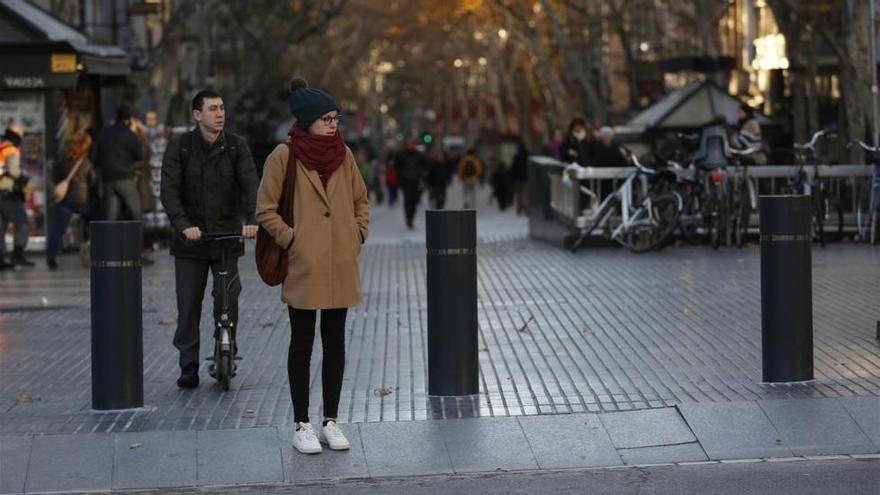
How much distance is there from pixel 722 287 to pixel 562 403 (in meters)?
6.84

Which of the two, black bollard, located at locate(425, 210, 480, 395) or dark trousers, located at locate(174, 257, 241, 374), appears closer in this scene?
black bollard, located at locate(425, 210, 480, 395)

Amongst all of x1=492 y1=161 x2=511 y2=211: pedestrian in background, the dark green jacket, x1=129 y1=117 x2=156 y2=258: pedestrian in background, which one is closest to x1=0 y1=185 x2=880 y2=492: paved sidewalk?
the dark green jacket

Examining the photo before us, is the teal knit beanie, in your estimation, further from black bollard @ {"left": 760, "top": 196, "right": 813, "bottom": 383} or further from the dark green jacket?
black bollard @ {"left": 760, "top": 196, "right": 813, "bottom": 383}

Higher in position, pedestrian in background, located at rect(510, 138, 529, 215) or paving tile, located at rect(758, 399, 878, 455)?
pedestrian in background, located at rect(510, 138, 529, 215)

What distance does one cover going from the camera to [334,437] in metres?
8.67

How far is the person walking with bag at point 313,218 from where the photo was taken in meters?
8.45

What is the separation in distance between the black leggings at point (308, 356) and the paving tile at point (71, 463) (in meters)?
0.92

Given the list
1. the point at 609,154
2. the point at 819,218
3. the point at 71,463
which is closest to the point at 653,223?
the point at 819,218

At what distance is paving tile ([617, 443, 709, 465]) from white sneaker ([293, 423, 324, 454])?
1419mm

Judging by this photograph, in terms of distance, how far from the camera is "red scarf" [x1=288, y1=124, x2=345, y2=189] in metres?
8.45

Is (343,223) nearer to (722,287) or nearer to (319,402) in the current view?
(319,402)

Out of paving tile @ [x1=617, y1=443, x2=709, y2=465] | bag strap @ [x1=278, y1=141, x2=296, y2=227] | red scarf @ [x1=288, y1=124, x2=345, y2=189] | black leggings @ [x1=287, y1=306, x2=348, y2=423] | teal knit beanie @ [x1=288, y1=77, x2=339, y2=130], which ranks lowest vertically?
paving tile @ [x1=617, y1=443, x2=709, y2=465]

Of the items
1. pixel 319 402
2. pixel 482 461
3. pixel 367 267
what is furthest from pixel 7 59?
pixel 482 461

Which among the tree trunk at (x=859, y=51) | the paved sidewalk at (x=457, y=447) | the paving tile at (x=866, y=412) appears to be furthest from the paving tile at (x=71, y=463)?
the tree trunk at (x=859, y=51)
